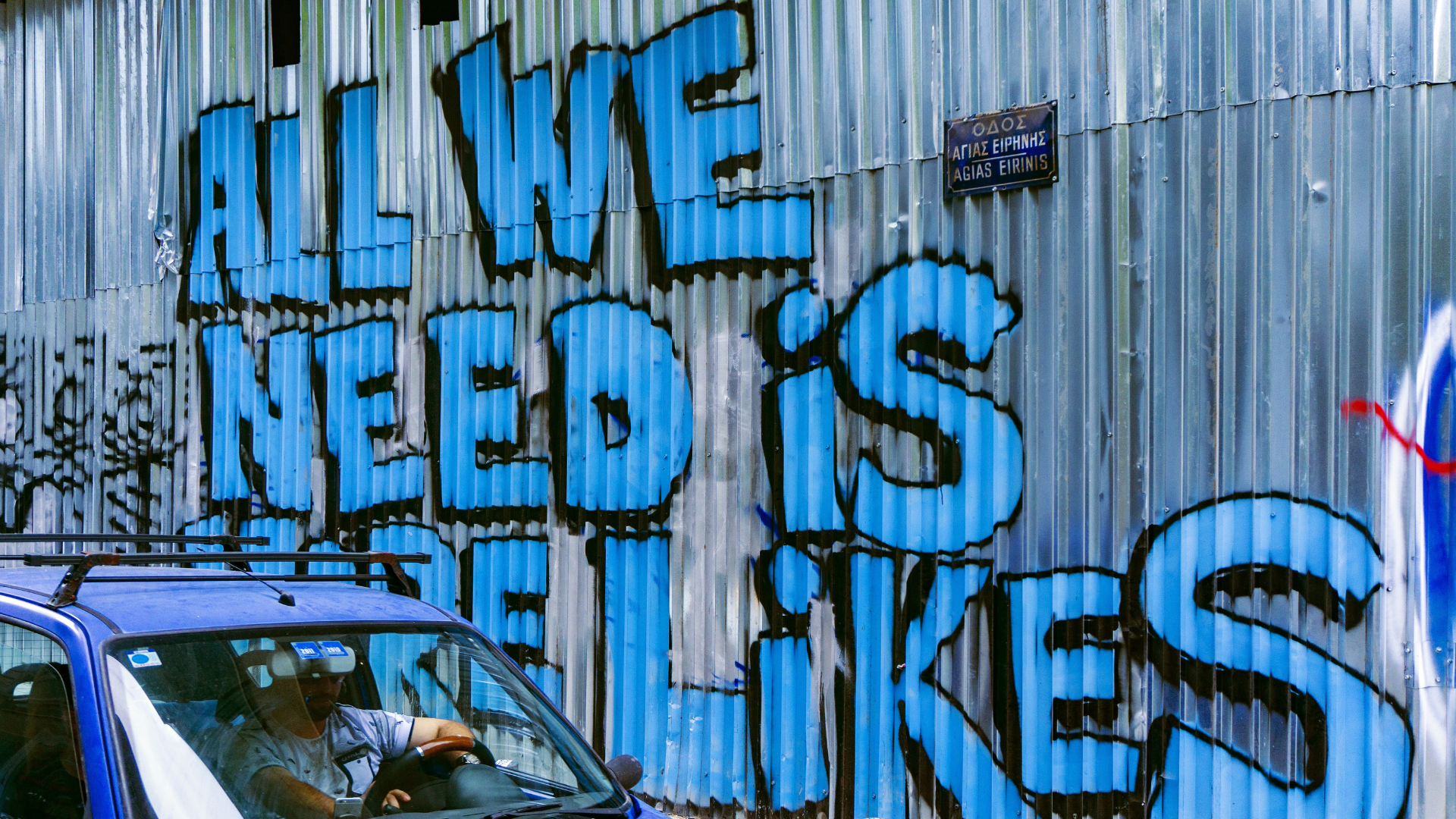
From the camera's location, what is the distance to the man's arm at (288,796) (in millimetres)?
3094

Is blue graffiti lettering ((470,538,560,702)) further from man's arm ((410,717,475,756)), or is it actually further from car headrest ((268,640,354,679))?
car headrest ((268,640,354,679))

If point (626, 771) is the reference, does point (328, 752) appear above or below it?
above

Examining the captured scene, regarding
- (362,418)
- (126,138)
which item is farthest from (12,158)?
(362,418)

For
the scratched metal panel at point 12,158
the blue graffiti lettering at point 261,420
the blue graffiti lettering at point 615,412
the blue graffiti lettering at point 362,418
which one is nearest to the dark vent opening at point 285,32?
the blue graffiti lettering at point 261,420

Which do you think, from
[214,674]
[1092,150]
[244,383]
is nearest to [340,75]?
[244,383]

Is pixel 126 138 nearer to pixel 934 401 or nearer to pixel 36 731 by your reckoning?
pixel 934 401

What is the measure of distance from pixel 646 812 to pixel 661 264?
392cm

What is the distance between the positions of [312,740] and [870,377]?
11.3 feet

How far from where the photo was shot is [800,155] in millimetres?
6516

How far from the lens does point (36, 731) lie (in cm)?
324

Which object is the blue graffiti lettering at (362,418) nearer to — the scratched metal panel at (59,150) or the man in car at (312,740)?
the scratched metal panel at (59,150)

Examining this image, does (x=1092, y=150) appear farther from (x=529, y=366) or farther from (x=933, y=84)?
(x=529, y=366)

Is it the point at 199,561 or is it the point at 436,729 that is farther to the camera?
the point at 436,729

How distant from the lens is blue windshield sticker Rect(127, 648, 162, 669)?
3131 millimetres
